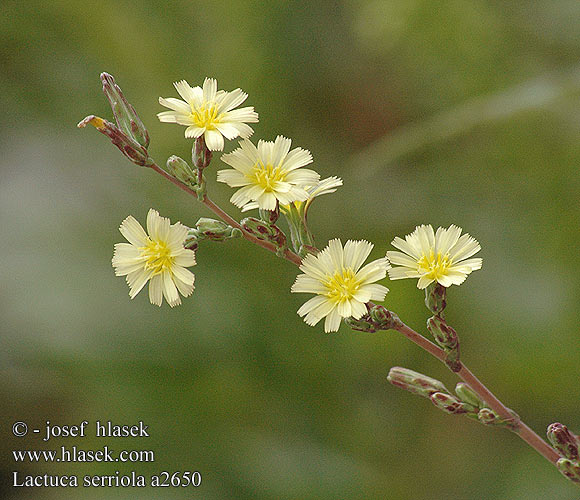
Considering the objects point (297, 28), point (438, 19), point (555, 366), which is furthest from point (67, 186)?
point (555, 366)

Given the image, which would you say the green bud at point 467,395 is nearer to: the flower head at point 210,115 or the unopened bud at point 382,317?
the unopened bud at point 382,317

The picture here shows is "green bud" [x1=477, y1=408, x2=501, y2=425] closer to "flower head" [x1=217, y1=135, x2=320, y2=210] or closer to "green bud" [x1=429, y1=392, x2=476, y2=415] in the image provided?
"green bud" [x1=429, y1=392, x2=476, y2=415]

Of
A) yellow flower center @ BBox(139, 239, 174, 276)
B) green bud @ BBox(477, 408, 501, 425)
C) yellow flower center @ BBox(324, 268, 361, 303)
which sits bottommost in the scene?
green bud @ BBox(477, 408, 501, 425)

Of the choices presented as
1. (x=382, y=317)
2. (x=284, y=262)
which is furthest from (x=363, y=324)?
(x=284, y=262)

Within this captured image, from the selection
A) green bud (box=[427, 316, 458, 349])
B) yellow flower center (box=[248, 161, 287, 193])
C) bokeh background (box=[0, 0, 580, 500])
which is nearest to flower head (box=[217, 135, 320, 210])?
yellow flower center (box=[248, 161, 287, 193])

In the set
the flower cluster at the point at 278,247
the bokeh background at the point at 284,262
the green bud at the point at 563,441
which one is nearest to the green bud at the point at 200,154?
the flower cluster at the point at 278,247

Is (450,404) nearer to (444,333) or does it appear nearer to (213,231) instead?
(444,333)

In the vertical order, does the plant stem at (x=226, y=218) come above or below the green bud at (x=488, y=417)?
above
